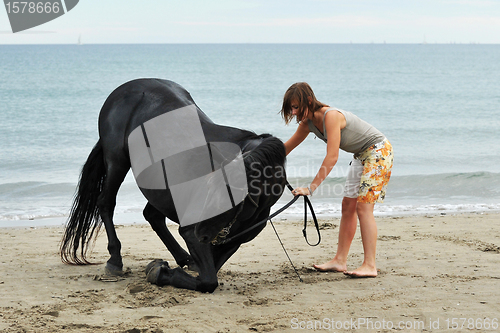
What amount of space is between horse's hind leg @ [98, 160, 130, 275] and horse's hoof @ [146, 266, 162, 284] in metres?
0.45

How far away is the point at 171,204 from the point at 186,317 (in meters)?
0.88

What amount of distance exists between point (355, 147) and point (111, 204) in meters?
2.08

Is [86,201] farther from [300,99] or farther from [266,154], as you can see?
[300,99]

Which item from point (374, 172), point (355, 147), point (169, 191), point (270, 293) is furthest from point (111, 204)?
point (374, 172)

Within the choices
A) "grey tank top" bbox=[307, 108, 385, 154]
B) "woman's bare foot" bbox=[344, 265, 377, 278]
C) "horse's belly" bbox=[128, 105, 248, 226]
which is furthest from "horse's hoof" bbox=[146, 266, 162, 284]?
"grey tank top" bbox=[307, 108, 385, 154]

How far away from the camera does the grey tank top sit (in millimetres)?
3613

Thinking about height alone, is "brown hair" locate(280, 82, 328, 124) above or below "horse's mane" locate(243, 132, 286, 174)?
above

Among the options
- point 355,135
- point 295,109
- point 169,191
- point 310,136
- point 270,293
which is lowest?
point 310,136

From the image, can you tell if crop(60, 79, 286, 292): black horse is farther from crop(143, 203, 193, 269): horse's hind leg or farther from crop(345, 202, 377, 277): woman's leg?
crop(345, 202, 377, 277): woman's leg

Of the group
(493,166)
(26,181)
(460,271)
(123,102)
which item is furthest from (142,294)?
(493,166)

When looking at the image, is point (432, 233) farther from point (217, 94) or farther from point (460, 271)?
point (217, 94)

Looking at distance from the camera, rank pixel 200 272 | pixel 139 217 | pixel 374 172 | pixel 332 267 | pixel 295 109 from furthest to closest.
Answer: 1. pixel 139 217
2. pixel 332 267
3. pixel 374 172
4. pixel 295 109
5. pixel 200 272

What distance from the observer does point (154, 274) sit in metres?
3.41

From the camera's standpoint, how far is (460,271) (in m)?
3.77
